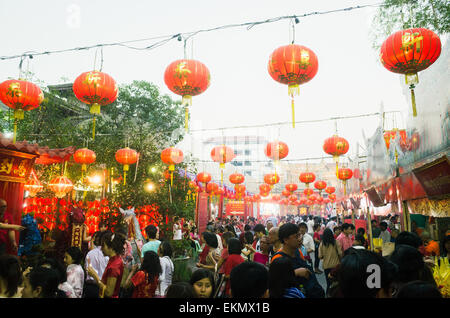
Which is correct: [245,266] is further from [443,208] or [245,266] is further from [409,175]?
[409,175]

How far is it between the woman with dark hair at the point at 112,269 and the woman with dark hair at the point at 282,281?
1999mm

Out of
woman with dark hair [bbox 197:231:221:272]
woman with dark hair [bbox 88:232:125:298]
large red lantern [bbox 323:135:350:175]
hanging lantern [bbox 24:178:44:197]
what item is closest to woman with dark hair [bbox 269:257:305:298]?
woman with dark hair [bbox 88:232:125:298]

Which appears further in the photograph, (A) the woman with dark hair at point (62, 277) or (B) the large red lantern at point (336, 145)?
(B) the large red lantern at point (336, 145)

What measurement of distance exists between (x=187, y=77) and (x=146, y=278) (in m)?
2.79

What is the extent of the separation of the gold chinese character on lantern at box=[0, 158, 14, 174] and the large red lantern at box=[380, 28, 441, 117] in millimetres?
7667

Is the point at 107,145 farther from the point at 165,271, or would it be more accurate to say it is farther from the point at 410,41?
the point at 410,41

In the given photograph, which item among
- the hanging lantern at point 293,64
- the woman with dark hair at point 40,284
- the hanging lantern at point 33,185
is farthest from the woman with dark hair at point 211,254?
the hanging lantern at point 33,185

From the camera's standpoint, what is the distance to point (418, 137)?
300 inches

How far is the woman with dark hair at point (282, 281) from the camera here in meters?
2.51

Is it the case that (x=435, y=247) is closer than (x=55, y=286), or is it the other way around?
(x=55, y=286)

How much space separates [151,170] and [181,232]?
2.54 meters

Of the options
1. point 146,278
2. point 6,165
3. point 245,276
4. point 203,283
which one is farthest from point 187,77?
point 6,165

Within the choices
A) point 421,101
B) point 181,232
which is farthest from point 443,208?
point 181,232

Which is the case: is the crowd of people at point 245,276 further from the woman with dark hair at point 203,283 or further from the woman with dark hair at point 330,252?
the woman with dark hair at point 330,252
